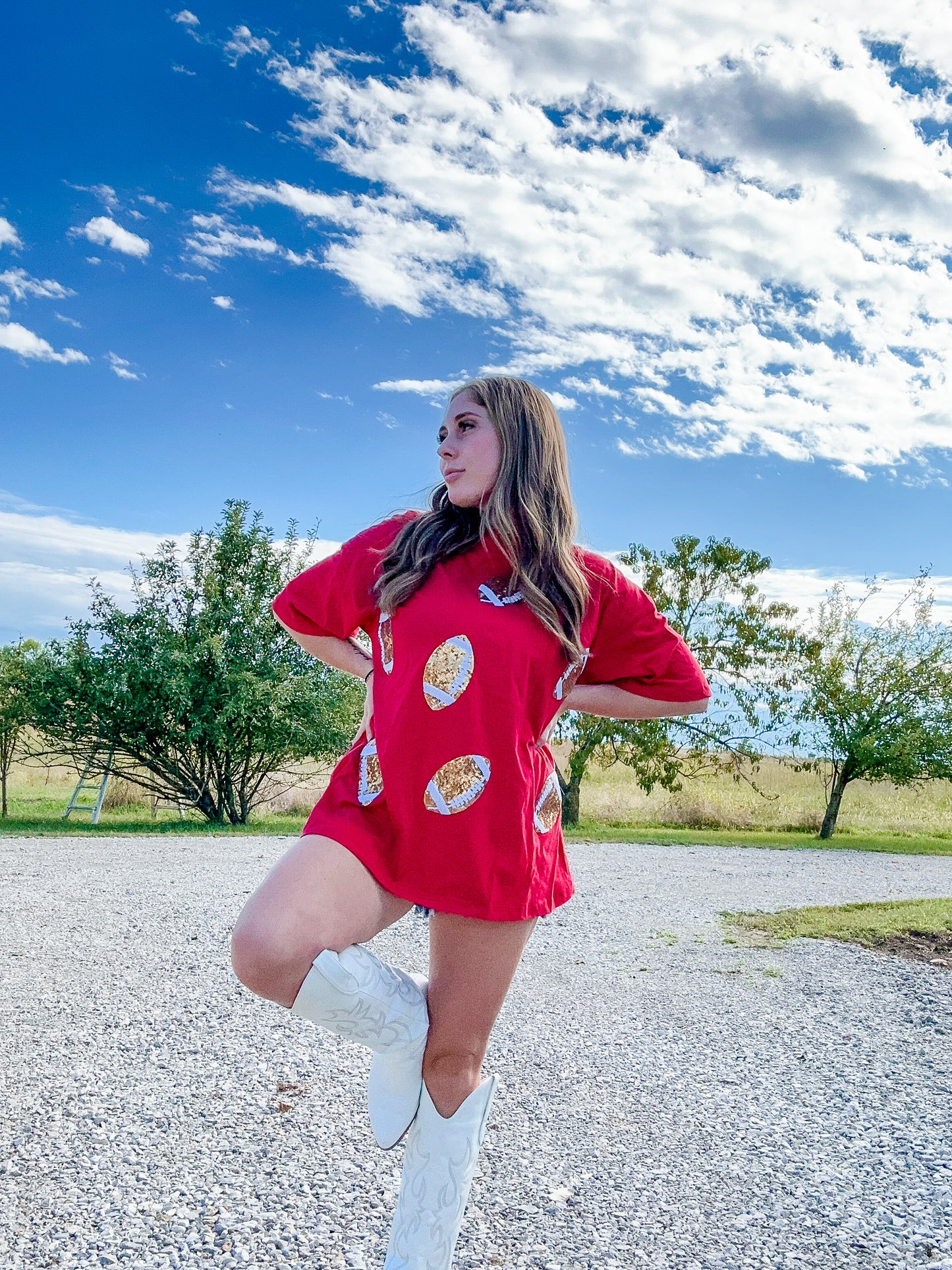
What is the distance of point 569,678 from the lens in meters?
2.29

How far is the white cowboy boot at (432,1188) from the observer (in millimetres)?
2092

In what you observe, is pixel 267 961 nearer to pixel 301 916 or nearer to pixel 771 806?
pixel 301 916

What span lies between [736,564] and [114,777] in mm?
11967

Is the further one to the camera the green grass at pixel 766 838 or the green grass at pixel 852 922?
the green grass at pixel 766 838

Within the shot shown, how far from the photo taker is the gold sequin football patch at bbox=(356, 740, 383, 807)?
2.03 meters

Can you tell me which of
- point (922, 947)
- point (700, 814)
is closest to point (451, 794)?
point (922, 947)

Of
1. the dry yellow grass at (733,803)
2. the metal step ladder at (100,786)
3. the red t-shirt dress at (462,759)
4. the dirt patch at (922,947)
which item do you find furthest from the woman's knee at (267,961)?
the dry yellow grass at (733,803)

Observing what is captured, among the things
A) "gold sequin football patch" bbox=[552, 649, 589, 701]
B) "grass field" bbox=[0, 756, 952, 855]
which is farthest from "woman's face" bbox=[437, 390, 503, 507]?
"grass field" bbox=[0, 756, 952, 855]

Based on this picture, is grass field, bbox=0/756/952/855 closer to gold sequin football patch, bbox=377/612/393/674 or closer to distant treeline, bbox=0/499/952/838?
distant treeline, bbox=0/499/952/838

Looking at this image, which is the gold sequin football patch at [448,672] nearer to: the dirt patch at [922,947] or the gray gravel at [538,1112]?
the gray gravel at [538,1112]

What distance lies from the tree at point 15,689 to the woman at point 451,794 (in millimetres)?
14775

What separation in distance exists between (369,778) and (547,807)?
42 centimetres

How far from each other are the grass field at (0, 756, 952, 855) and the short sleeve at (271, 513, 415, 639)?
11.8 m

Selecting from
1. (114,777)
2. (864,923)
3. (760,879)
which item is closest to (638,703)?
(864,923)
